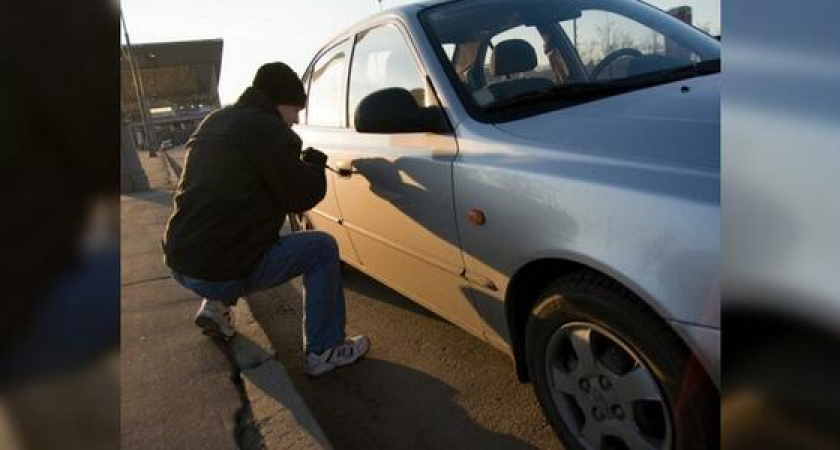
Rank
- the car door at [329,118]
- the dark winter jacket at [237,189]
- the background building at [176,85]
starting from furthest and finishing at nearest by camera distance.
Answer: the background building at [176,85] < the car door at [329,118] < the dark winter jacket at [237,189]

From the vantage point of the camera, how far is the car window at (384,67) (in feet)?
9.34

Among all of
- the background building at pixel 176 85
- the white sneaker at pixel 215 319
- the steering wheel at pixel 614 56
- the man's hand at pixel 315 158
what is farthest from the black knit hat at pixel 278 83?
the background building at pixel 176 85

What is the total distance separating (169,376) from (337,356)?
87cm

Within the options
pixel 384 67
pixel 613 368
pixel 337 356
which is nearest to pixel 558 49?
pixel 384 67

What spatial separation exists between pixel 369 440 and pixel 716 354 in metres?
1.56

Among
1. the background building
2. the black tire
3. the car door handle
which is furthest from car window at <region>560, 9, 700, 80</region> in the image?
the background building

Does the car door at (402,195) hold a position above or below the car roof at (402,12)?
below

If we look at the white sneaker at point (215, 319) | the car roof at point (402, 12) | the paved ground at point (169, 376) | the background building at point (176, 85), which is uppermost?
the background building at point (176, 85)

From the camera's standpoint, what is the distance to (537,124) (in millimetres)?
2254

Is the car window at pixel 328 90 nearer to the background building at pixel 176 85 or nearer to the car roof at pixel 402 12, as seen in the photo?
the car roof at pixel 402 12

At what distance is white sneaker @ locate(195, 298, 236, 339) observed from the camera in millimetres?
3641

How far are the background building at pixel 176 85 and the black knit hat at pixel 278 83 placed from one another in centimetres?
1876

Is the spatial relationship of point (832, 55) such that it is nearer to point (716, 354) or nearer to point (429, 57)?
point (716, 354)

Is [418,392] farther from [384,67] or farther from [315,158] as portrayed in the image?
[384,67]
